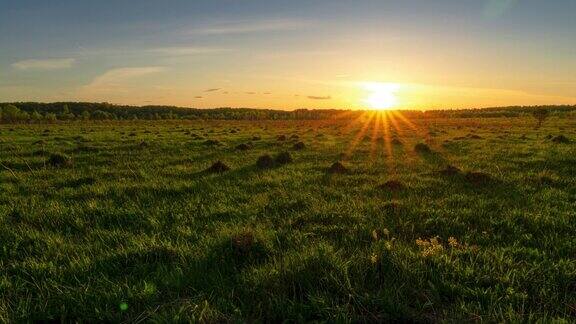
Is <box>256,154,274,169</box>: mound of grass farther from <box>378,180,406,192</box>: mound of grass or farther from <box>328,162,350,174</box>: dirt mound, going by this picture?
<box>378,180,406,192</box>: mound of grass

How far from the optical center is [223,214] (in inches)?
303

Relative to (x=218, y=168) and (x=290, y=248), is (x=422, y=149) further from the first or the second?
(x=290, y=248)

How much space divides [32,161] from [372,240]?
15.6 meters

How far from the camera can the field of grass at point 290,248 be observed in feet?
13.0

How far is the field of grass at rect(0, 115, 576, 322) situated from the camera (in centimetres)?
397

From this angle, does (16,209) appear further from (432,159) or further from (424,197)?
(432,159)

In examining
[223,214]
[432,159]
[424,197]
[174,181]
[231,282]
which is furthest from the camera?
[432,159]

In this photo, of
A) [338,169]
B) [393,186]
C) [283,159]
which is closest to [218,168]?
[283,159]

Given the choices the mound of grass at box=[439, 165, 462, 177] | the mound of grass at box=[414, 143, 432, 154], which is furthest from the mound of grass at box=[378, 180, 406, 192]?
the mound of grass at box=[414, 143, 432, 154]

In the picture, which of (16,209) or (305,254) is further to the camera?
(16,209)

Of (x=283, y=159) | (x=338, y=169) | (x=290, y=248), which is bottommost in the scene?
(x=290, y=248)

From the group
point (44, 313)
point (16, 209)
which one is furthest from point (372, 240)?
point (16, 209)

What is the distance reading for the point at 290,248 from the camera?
18.1 feet

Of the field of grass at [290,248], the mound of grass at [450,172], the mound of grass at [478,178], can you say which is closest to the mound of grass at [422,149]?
the mound of grass at [450,172]
